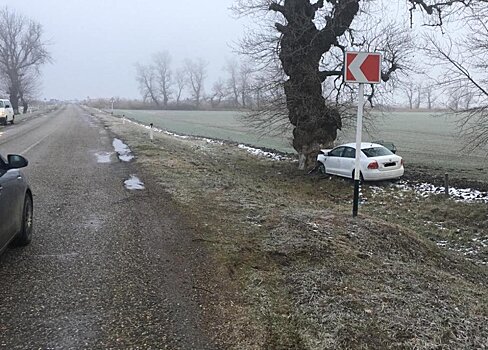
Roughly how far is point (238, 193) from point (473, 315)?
20.4 feet

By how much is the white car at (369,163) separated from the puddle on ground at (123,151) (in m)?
7.17

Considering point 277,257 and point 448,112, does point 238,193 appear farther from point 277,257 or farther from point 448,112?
point 448,112

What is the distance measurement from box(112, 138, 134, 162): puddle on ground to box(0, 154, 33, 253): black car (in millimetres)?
9062

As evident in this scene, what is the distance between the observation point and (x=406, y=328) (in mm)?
4035

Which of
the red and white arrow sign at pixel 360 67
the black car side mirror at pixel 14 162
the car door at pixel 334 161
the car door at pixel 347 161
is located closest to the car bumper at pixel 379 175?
the car door at pixel 347 161

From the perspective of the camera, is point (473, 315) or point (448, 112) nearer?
point (473, 315)

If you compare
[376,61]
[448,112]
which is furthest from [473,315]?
[448,112]

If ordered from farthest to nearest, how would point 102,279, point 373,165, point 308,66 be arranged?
point 308,66 < point 373,165 < point 102,279

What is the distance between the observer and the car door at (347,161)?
15195mm

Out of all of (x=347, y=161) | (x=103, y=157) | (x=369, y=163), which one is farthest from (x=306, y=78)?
(x=103, y=157)

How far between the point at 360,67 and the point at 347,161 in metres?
→ 7.85

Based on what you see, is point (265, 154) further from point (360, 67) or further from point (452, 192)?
point (360, 67)

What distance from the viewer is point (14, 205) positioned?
5.44 m

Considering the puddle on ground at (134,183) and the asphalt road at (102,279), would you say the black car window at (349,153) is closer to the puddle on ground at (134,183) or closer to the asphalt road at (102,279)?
the puddle on ground at (134,183)
